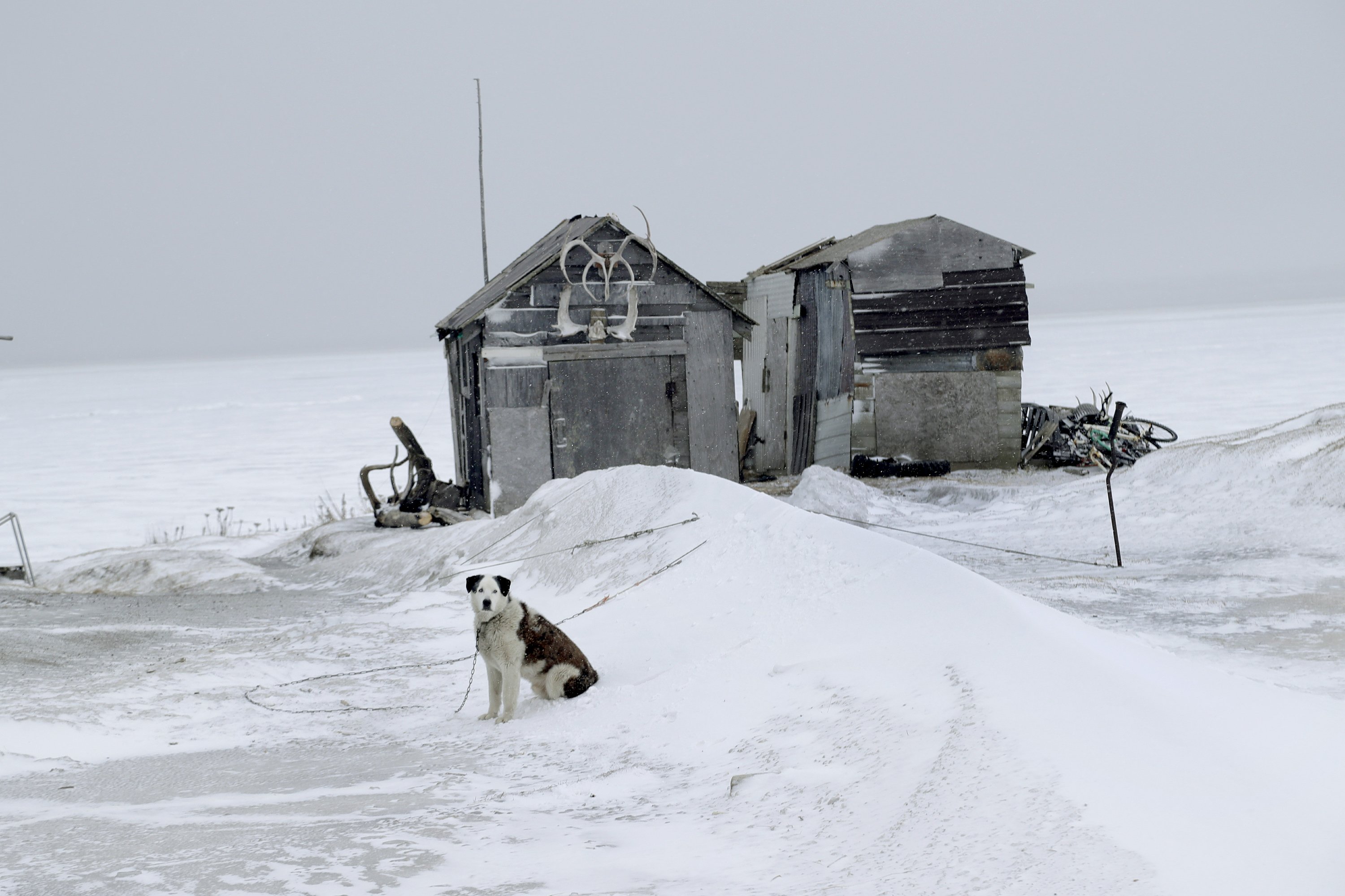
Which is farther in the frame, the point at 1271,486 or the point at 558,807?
the point at 1271,486

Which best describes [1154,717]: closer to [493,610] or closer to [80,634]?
[493,610]

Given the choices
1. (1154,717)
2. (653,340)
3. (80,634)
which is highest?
(653,340)

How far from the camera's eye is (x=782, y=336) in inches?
921

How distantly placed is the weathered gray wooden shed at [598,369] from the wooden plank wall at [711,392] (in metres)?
0.02

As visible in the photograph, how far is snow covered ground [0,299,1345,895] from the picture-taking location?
4062 mm

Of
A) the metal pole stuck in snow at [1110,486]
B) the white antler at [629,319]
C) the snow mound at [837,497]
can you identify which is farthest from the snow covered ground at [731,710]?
the white antler at [629,319]

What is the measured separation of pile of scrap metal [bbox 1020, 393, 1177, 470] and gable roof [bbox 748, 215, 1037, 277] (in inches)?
132

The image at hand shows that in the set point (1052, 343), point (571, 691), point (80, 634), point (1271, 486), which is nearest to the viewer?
point (571, 691)

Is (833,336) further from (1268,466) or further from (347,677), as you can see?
(347,677)

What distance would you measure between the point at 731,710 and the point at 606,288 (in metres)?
11.0

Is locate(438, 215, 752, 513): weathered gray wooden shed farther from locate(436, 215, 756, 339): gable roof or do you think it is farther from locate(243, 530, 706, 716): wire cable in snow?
locate(243, 530, 706, 716): wire cable in snow

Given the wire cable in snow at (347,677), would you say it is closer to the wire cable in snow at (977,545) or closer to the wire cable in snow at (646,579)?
the wire cable in snow at (646,579)

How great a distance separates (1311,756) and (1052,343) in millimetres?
114283

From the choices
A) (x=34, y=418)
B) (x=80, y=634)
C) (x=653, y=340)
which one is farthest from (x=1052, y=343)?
(x=80, y=634)
